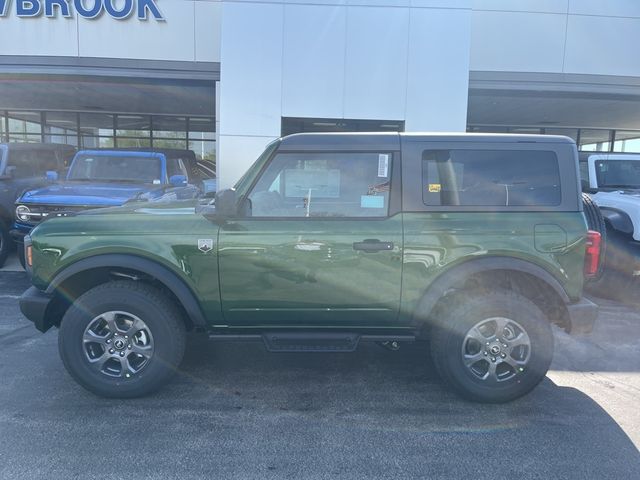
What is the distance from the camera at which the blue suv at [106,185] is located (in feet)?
22.0

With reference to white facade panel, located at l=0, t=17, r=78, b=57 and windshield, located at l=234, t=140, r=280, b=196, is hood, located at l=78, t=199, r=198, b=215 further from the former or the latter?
white facade panel, located at l=0, t=17, r=78, b=57

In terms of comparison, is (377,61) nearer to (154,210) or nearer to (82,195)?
(82,195)

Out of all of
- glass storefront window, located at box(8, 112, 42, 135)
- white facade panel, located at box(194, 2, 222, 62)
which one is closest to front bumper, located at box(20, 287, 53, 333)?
white facade panel, located at box(194, 2, 222, 62)

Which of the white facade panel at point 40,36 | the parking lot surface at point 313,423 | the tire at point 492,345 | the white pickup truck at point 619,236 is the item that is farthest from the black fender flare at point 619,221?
the white facade panel at point 40,36

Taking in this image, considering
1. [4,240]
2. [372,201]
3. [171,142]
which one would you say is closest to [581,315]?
[372,201]

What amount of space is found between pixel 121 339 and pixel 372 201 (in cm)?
206

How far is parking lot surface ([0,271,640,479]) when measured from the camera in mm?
2795

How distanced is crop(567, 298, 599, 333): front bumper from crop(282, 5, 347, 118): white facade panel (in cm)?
706

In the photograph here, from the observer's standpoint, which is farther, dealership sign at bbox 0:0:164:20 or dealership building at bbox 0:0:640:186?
dealership sign at bbox 0:0:164:20

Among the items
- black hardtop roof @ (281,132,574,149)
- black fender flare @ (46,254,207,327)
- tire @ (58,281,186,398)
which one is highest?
black hardtop roof @ (281,132,574,149)

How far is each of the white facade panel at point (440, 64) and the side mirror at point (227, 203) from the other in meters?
6.93

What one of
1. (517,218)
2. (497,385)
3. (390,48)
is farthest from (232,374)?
(390,48)

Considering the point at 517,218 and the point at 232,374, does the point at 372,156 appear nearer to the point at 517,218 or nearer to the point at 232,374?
the point at 517,218

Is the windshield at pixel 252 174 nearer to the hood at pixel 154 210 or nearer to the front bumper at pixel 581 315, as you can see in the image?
the hood at pixel 154 210
